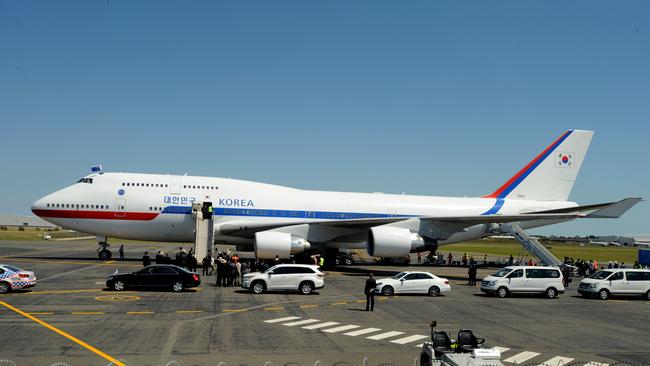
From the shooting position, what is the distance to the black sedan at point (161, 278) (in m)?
28.5

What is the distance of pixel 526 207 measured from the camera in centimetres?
5209

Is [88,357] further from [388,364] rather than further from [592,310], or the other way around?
[592,310]

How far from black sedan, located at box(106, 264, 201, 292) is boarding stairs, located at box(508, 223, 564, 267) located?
31139mm

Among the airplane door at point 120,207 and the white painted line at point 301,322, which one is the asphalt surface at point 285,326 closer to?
the white painted line at point 301,322

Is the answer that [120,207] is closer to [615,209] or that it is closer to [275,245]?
[275,245]

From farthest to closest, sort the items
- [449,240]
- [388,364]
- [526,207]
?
1. [526,207]
2. [449,240]
3. [388,364]

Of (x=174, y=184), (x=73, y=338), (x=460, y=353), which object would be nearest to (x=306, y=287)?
(x=73, y=338)

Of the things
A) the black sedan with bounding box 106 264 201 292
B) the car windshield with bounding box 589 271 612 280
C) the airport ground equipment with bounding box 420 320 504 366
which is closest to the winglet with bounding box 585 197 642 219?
the car windshield with bounding box 589 271 612 280

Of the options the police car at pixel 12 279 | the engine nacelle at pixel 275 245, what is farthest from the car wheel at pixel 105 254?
the police car at pixel 12 279

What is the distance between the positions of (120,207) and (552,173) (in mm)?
39633

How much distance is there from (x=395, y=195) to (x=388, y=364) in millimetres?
35853

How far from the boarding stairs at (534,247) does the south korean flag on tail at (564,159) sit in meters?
7.89

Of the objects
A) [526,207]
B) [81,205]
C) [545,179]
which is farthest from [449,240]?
[81,205]

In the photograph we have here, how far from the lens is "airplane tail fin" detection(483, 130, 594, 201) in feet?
175
